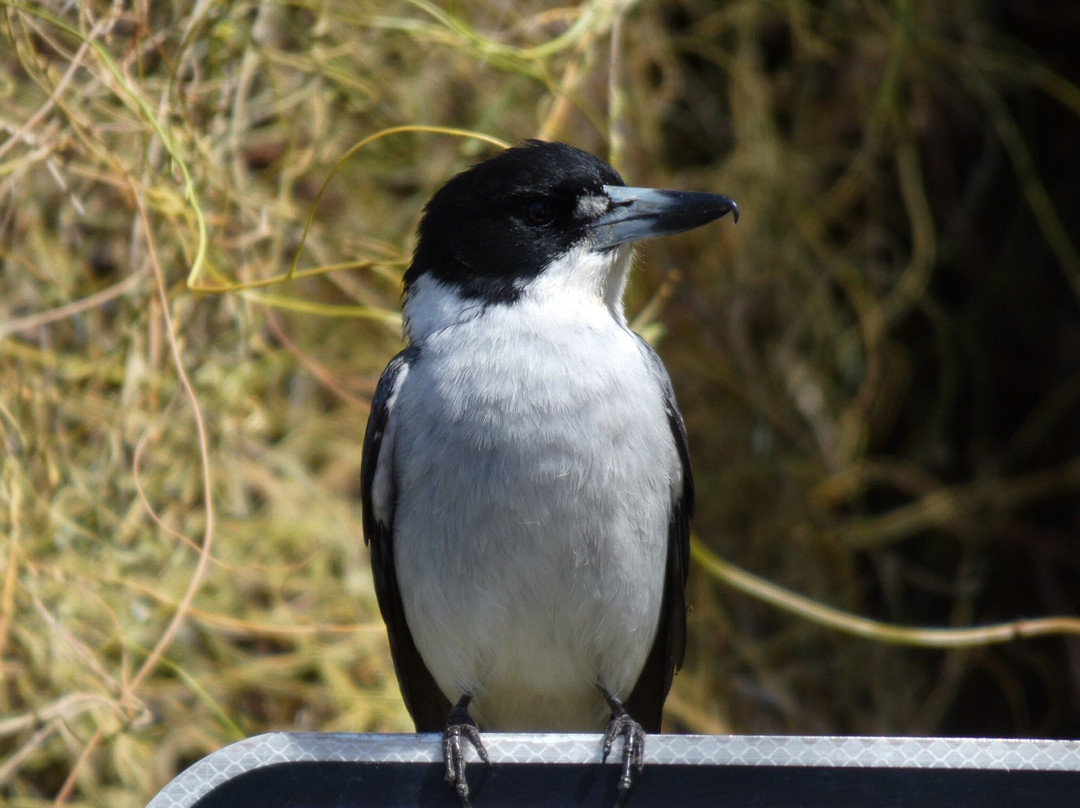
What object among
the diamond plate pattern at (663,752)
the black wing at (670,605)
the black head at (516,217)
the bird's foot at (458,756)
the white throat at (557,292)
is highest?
the black head at (516,217)

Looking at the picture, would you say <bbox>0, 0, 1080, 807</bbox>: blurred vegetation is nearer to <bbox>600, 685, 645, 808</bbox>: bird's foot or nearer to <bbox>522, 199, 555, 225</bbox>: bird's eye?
<bbox>522, 199, 555, 225</bbox>: bird's eye

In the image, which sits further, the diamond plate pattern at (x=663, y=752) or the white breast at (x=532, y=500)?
the white breast at (x=532, y=500)

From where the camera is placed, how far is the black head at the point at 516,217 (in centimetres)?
240

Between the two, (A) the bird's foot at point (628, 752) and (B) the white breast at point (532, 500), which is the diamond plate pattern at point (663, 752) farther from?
(B) the white breast at point (532, 500)

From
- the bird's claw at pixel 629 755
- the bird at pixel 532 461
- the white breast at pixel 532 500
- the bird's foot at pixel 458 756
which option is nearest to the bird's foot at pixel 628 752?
the bird's claw at pixel 629 755

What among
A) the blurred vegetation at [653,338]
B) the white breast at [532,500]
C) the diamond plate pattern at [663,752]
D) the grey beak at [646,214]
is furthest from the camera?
the blurred vegetation at [653,338]

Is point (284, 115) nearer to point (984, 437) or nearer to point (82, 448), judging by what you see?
point (82, 448)

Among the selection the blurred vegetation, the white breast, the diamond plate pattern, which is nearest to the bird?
the white breast

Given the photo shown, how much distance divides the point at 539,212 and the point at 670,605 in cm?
84

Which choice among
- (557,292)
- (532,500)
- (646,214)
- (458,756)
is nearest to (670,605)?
(532,500)

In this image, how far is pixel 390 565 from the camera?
2.41 m

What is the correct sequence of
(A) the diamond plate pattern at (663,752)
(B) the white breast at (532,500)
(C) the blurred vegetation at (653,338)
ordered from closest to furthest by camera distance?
1. (A) the diamond plate pattern at (663,752)
2. (B) the white breast at (532,500)
3. (C) the blurred vegetation at (653,338)

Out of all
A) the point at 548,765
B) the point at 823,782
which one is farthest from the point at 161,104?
the point at 823,782

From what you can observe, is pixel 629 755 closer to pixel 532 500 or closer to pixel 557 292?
pixel 532 500
